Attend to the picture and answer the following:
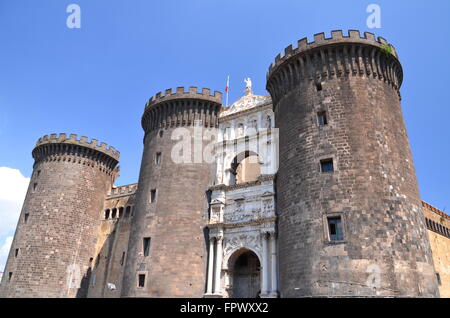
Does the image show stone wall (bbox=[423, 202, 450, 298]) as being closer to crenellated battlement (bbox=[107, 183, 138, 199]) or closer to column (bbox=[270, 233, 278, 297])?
column (bbox=[270, 233, 278, 297])

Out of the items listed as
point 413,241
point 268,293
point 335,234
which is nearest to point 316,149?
point 335,234

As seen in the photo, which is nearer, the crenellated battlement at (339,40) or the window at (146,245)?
the crenellated battlement at (339,40)

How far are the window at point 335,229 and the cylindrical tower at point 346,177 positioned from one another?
0.06 meters

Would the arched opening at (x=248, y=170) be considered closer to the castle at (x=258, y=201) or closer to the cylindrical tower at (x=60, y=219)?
the castle at (x=258, y=201)

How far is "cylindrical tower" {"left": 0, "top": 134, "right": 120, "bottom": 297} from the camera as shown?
105 ft

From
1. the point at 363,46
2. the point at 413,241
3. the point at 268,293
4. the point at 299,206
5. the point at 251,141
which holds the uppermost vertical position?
the point at 363,46

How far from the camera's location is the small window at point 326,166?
67.8 ft

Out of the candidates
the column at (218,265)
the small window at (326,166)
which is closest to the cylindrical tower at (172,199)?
the column at (218,265)

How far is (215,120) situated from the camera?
1225 inches

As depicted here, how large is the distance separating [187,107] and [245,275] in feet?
46.4

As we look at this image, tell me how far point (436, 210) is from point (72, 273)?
34.9m

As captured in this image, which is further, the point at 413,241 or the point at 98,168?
the point at 98,168

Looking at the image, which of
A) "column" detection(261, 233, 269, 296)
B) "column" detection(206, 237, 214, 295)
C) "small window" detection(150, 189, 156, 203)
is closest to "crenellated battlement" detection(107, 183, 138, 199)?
"small window" detection(150, 189, 156, 203)
